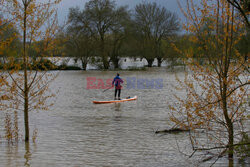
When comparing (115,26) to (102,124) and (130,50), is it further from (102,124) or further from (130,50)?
(102,124)

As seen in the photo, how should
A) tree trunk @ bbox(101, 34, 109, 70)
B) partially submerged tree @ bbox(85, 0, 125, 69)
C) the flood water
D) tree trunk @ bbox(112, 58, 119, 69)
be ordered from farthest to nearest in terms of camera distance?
tree trunk @ bbox(112, 58, 119, 69)
tree trunk @ bbox(101, 34, 109, 70)
partially submerged tree @ bbox(85, 0, 125, 69)
the flood water

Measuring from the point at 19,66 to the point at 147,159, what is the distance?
4.28 m

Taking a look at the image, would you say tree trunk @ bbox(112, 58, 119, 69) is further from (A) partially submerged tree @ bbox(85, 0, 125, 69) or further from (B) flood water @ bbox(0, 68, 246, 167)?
(B) flood water @ bbox(0, 68, 246, 167)

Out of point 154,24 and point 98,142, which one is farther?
point 154,24

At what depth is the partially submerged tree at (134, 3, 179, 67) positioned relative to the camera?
204 ft

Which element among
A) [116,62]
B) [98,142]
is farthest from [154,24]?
[98,142]

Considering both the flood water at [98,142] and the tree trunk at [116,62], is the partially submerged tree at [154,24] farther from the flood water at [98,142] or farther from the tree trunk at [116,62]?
the flood water at [98,142]

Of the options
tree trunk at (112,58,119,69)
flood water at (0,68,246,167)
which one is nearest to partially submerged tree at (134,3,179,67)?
tree trunk at (112,58,119,69)

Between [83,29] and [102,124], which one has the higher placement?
[83,29]

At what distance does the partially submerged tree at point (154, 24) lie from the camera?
6209 cm

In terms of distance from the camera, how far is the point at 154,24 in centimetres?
6334

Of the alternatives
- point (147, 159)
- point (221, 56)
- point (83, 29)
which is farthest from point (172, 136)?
point (83, 29)

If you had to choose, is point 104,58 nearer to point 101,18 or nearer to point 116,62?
point 116,62

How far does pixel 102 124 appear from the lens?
13.5 meters
